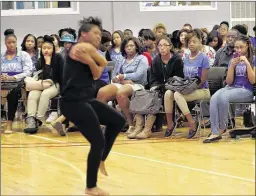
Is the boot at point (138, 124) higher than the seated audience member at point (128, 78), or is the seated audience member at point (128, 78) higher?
the seated audience member at point (128, 78)

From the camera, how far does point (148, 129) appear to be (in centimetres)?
805

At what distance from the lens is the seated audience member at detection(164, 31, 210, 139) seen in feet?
25.4

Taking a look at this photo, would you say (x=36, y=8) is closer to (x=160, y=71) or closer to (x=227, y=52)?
(x=160, y=71)

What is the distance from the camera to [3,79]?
8.75m

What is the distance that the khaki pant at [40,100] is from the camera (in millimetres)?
8748

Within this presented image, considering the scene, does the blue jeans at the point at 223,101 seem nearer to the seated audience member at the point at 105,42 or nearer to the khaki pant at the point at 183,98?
the khaki pant at the point at 183,98

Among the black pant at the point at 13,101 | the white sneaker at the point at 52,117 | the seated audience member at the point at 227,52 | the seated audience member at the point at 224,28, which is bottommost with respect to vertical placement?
the white sneaker at the point at 52,117

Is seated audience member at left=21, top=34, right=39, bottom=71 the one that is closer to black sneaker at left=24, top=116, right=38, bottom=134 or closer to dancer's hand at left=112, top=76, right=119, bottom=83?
→ black sneaker at left=24, top=116, right=38, bottom=134

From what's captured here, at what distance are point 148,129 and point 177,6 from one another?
2.40 m

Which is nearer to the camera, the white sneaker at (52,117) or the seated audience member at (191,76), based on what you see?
the seated audience member at (191,76)

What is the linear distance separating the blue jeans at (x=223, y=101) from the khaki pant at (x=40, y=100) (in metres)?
2.25

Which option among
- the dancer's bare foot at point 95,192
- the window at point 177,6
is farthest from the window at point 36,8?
the dancer's bare foot at point 95,192

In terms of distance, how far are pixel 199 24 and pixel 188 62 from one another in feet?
7.10

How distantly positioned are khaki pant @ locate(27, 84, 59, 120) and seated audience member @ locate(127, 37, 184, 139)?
1247 mm
